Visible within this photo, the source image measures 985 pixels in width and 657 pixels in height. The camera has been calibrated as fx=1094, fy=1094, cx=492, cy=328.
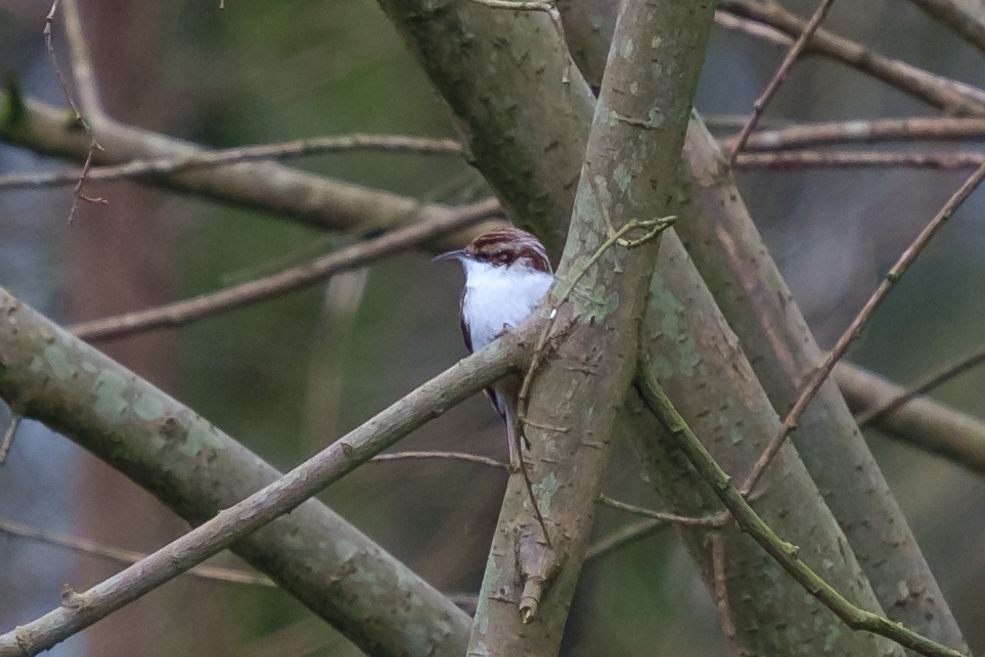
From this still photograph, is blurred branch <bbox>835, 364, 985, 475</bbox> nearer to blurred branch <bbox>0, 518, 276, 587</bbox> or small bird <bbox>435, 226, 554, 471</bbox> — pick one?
small bird <bbox>435, 226, 554, 471</bbox>

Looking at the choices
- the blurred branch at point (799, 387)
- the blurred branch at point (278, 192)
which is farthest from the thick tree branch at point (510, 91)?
the blurred branch at point (278, 192)

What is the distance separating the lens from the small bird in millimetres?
2082

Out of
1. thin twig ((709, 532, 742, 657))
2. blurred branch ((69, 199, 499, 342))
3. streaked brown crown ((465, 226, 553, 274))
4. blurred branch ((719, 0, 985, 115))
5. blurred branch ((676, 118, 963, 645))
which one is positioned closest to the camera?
thin twig ((709, 532, 742, 657))

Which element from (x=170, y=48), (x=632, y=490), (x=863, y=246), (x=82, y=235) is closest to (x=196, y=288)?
(x=82, y=235)

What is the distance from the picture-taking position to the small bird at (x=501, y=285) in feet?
6.83

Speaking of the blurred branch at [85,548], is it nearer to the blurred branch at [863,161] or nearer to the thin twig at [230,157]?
the thin twig at [230,157]

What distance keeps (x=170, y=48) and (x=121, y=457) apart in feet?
15.9

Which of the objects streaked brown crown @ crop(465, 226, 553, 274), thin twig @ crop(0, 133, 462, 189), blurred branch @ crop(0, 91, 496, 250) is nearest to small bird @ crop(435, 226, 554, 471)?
streaked brown crown @ crop(465, 226, 553, 274)

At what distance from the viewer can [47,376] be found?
6.66ft

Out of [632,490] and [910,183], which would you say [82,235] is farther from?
[910,183]

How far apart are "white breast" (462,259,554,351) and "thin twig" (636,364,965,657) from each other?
0.41 meters

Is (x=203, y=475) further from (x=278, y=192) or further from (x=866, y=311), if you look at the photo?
(x=278, y=192)

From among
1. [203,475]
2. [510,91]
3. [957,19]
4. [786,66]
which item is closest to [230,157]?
[203,475]

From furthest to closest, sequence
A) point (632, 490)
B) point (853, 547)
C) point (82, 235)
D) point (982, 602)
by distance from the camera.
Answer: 1. point (82, 235)
2. point (982, 602)
3. point (632, 490)
4. point (853, 547)
